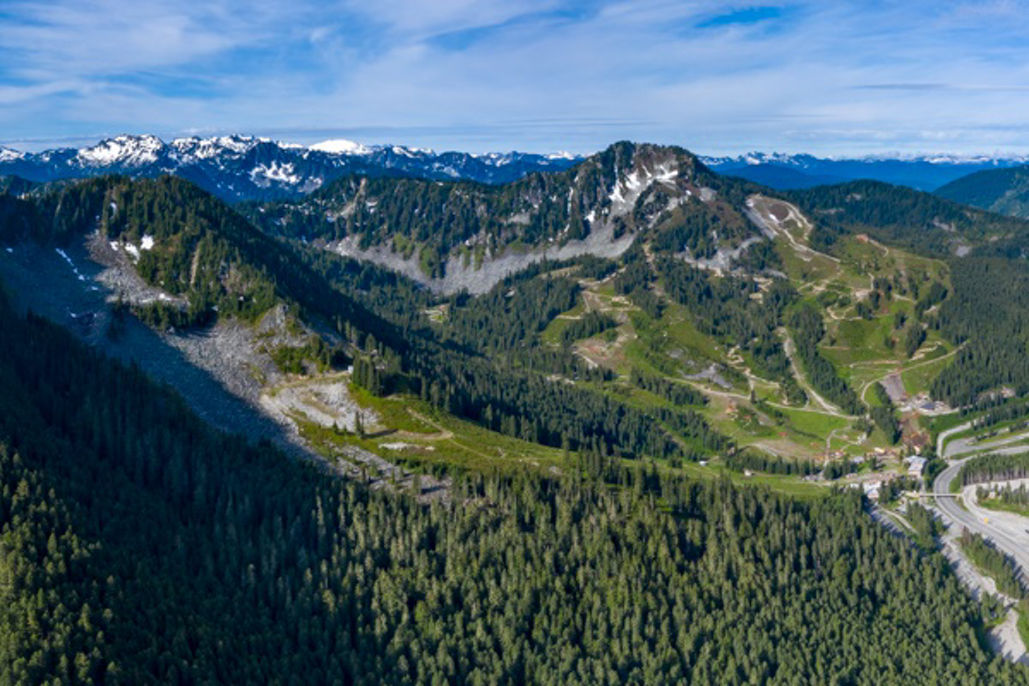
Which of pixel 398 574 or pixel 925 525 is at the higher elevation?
pixel 398 574

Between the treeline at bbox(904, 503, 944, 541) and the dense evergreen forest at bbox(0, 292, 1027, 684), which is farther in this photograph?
the treeline at bbox(904, 503, 944, 541)

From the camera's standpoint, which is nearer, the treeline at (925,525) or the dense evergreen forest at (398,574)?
the dense evergreen forest at (398,574)

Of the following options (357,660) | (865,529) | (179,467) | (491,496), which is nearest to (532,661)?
(357,660)

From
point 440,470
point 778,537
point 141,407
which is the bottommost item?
point 778,537

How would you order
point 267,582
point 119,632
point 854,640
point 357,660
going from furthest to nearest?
point 854,640
point 267,582
point 357,660
point 119,632

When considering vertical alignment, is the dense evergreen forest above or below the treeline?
above

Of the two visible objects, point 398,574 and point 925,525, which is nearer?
point 398,574

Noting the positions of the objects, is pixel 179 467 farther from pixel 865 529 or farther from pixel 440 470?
pixel 865 529

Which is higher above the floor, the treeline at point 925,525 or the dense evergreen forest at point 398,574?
the dense evergreen forest at point 398,574
